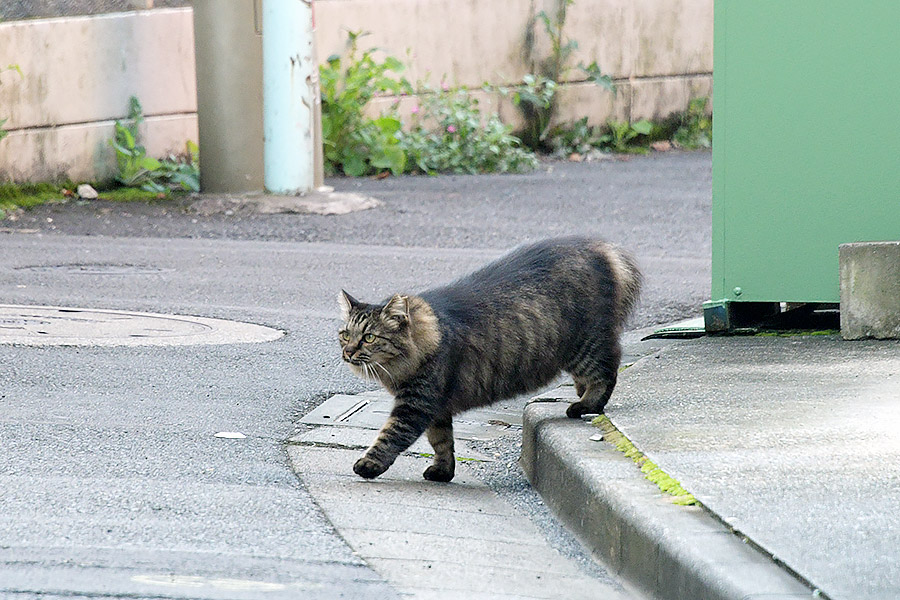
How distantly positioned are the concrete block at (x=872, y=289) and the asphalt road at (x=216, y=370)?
5.88 feet

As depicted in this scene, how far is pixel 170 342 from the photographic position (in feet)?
22.1

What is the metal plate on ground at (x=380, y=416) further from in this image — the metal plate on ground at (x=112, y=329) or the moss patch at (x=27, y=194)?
the moss patch at (x=27, y=194)

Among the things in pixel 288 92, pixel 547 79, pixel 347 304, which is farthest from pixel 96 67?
pixel 347 304

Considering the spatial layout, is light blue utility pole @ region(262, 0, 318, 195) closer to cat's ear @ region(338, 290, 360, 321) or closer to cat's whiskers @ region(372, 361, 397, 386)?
cat's ear @ region(338, 290, 360, 321)

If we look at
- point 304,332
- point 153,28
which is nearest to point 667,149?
point 153,28

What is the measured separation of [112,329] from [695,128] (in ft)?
42.7

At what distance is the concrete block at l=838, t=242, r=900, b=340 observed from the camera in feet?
19.4

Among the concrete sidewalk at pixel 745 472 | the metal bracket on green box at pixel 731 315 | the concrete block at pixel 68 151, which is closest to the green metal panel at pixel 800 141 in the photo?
the metal bracket on green box at pixel 731 315

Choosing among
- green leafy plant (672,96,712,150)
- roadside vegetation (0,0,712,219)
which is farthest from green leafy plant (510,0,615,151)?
green leafy plant (672,96,712,150)

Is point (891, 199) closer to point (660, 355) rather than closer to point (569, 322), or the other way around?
point (660, 355)

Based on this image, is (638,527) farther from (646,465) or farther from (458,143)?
(458,143)

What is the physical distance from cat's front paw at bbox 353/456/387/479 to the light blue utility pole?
7.12 m

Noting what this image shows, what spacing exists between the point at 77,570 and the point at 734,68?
4075 millimetres

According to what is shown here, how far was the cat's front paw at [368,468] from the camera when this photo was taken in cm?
468
